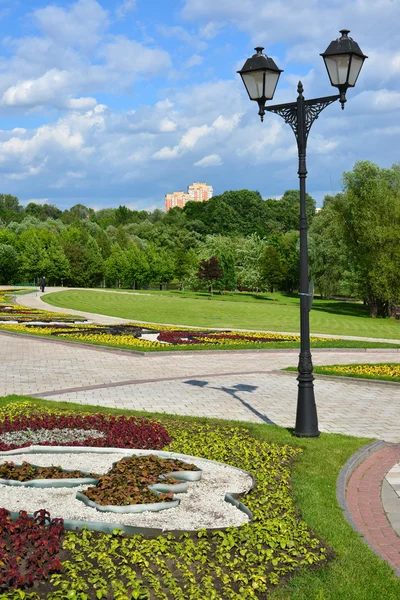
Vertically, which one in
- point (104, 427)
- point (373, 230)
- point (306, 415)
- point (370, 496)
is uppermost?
point (373, 230)

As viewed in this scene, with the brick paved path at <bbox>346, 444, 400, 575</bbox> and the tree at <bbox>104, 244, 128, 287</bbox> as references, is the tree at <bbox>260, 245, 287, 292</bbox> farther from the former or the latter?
the brick paved path at <bbox>346, 444, 400, 575</bbox>

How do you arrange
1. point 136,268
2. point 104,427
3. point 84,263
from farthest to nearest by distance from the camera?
point 84,263 < point 136,268 < point 104,427

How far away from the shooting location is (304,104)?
394 inches

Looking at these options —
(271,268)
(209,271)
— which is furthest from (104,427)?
(271,268)

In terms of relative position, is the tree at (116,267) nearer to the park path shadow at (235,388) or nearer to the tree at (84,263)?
the tree at (84,263)

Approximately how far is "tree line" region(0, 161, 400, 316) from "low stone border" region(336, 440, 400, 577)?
4391 cm

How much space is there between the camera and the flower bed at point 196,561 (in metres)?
5.16

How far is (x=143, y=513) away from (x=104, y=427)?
3.86m

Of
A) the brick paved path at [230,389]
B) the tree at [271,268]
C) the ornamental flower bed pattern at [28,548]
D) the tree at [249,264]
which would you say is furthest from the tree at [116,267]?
the ornamental flower bed pattern at [28,548]

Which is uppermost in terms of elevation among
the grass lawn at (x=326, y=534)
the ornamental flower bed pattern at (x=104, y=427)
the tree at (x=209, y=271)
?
the tree at (x=209, y=271)

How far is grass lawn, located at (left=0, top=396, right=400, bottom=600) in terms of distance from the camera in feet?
17.1

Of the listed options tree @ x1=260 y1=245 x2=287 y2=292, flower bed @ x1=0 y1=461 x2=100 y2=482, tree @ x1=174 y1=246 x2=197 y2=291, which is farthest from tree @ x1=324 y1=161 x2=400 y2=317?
flower bed @ x1=0 y1=461 x2=100 y2=482

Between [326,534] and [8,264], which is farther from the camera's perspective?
[8,264]

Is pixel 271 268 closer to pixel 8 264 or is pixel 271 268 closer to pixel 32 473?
pixel 8 264
